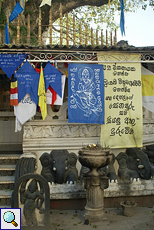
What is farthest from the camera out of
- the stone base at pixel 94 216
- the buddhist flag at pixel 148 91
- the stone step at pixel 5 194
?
the buddhist flag at pixel 148 91

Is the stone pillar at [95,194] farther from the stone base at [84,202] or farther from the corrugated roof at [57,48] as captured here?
the corrugated roof at [57,48]

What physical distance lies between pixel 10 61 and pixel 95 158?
3.54 meters

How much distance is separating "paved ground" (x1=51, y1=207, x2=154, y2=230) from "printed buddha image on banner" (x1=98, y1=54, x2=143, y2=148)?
1.85 m

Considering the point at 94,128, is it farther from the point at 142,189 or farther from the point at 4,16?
the point at 4,16

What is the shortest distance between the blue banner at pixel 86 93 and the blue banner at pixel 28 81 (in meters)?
0.95

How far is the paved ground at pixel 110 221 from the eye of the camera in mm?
6160

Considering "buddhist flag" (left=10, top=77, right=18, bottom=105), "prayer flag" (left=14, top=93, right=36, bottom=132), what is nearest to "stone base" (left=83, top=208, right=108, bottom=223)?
"prayer flag" (left=14, top=93, right=36, bottom=132)

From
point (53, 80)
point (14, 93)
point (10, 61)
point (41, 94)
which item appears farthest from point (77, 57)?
point (14, 93)

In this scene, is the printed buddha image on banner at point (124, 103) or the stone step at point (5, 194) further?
the printed buddha image on banner at point (124, 103)

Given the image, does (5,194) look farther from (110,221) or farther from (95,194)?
(110,221)

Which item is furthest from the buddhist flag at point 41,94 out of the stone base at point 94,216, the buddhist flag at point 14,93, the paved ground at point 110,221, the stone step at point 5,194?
the stone base at point 94,216

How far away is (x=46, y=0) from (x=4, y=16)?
17.7ft

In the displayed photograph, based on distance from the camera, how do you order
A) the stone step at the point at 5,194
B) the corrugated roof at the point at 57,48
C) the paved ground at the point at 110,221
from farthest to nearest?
the corrugated roof at the point at 57,48 < the stone step at the point at 5,194 < the paved ground at the point at 110,221

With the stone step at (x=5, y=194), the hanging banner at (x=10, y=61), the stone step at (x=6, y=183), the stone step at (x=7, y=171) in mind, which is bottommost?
the stone step at (x=5, y=194)
